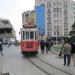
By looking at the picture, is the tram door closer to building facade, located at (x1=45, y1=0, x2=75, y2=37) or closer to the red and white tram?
the red and white tram

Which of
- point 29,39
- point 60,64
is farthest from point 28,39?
point 60,64

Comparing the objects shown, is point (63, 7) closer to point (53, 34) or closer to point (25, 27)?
point (53, 34)

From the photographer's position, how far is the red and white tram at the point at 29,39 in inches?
1532

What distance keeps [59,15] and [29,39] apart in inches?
5666

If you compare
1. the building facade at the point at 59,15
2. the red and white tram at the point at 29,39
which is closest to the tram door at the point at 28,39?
the red and white tram at the point at 29,39

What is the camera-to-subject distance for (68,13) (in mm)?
182750

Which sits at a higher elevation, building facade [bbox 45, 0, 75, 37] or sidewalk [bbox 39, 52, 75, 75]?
building facade [bbox 45, 0, 75, 37]

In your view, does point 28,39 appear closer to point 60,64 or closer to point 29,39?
point 29,39

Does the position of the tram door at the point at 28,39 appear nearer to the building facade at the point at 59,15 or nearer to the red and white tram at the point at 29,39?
the red and white tram at the point at 29,39

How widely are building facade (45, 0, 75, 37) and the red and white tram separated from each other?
449ft

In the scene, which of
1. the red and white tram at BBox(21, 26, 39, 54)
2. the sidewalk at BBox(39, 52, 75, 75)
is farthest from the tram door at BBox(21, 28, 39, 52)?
the sidewalk at BBox(39, 52, 75, 75)

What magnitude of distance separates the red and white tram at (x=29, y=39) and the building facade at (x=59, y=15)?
13680cm

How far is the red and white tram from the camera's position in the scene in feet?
128

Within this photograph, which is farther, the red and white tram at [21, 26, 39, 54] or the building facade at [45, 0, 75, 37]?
the building facade at [45, 0, 75, 37]
